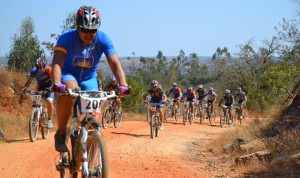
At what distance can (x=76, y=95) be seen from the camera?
4.94 m

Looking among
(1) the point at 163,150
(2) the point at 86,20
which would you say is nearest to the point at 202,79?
(1) the point at 163,150

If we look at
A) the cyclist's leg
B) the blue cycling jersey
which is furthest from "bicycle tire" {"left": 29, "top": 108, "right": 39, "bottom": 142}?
the blue cycling jersey

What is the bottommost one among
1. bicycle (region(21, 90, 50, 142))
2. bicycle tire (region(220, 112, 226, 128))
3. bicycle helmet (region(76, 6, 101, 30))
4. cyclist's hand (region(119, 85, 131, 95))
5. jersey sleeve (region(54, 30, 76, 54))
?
bicycle tire (region(220, 112, 226, 128))

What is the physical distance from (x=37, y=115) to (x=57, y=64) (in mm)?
6394

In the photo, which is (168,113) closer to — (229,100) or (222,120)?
(222,120)

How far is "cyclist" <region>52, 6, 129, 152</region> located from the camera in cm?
538

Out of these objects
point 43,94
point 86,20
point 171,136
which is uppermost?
point 86,20

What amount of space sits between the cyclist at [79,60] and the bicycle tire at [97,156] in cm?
64

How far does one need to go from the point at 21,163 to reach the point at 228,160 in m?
4.51

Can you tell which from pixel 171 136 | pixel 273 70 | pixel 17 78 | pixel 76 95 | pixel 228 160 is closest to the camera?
pixel 76 95

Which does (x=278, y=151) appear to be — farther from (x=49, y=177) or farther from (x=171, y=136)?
(x=171, y=136)

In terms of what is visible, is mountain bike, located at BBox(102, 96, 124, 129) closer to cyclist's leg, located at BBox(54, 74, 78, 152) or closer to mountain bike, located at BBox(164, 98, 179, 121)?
mountain bike, located at BBox(164, 98, 179, 121)

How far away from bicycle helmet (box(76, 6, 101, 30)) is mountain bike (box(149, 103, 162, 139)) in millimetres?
10156

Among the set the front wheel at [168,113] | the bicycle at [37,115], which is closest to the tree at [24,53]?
the front wheel at [168,113]
